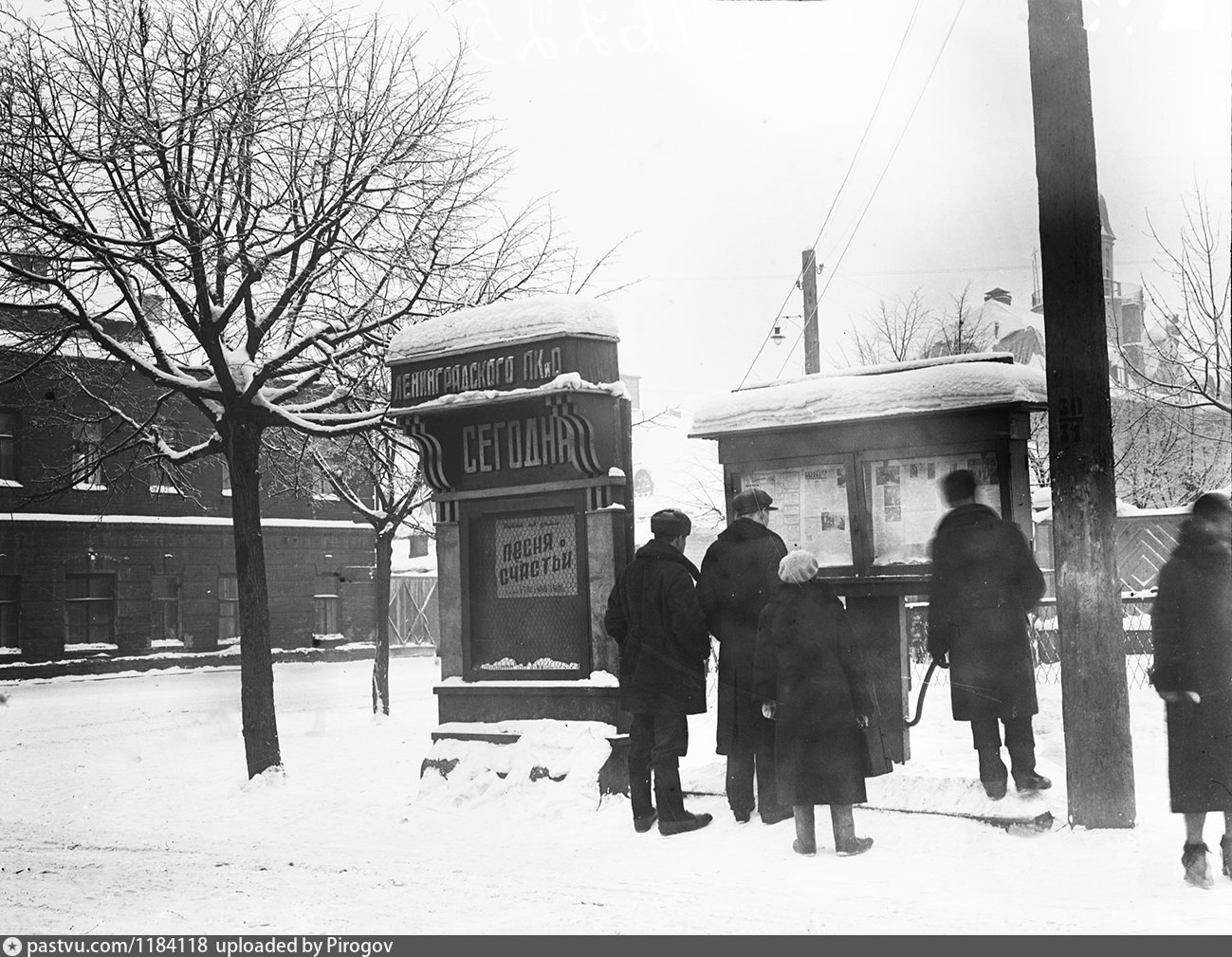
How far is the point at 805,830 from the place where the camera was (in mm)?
6633

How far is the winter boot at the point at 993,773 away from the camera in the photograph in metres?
7.06

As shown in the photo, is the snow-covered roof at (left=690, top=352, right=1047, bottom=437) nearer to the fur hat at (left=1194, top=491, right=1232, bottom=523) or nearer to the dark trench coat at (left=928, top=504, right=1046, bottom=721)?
the dark trench coat at (left=928, top=504, right=1046, bottom=721)

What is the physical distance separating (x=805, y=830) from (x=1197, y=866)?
193 cm

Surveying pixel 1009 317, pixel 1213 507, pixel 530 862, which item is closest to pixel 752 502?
pixel 530 862

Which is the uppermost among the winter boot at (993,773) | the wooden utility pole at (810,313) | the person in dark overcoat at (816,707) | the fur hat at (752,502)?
the wooden utility pole at (810,313)

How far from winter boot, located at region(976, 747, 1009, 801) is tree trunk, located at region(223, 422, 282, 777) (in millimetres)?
6039

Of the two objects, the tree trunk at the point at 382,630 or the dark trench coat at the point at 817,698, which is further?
the tree trunk at the point at 382,630

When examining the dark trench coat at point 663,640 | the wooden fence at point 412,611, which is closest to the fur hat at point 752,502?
the dark trench coat at point 663,640

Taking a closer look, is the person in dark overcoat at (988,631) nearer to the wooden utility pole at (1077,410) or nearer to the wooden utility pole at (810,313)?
the wooden utility pole at (1077,410)

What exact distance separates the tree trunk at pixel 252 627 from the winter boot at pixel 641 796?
4099 mm

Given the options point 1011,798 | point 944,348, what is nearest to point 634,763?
point 1011,798

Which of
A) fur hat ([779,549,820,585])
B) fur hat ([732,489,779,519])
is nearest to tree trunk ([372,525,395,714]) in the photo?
fur hat ([732,489,779,519])

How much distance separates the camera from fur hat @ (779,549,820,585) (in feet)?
21.7
